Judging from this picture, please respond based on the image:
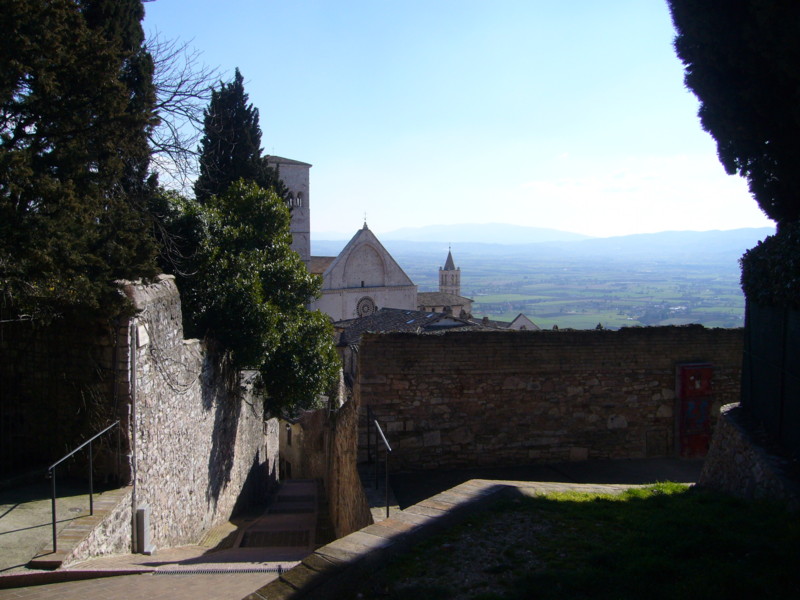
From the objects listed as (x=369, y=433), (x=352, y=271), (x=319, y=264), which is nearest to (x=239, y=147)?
(x=369, y=433)

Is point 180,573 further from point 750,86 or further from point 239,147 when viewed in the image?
point 239,147

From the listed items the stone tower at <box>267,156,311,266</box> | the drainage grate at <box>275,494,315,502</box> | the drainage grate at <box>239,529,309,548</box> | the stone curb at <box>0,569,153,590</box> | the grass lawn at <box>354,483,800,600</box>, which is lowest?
the drainage grate at <box>275,494,315,502</box>

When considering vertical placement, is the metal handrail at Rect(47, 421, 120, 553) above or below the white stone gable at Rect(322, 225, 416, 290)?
below

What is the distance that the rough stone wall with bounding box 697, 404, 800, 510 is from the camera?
5.99 metres

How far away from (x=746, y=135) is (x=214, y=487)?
11.3m

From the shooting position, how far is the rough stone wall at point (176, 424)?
30.2ft

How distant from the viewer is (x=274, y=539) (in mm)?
12680

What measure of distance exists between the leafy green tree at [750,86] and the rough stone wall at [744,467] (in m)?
2.61

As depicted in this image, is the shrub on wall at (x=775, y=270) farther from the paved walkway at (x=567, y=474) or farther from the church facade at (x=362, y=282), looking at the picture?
the church facade at (x=362, y=282)

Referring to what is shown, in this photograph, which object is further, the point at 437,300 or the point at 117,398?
the point at 437,300

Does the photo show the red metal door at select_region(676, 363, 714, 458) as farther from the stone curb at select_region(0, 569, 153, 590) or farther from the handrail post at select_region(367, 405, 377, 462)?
the stone curb at select_region(0, 569, 153, 590)

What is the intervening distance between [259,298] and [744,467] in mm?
10227

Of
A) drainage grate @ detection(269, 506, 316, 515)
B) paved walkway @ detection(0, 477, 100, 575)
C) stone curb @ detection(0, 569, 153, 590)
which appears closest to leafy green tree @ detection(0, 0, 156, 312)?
paved walkway @ detection(0, 477, 100, 575)

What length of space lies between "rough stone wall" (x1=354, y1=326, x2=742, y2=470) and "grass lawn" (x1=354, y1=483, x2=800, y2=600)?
372 cm
